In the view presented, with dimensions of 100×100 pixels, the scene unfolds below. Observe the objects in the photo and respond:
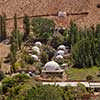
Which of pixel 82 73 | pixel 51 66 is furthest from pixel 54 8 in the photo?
pixel 82 73

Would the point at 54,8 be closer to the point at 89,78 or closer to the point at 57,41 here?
the point at 57,41

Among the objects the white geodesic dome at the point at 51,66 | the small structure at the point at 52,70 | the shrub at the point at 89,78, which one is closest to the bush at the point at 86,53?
the small structure at the point at 52,70

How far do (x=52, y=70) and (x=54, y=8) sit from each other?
84.0ft

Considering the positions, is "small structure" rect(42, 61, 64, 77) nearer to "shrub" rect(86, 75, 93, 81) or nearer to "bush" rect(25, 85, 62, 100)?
"shrub" rect(86, 75, 93, 81)

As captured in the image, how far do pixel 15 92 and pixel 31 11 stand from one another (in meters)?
33.5

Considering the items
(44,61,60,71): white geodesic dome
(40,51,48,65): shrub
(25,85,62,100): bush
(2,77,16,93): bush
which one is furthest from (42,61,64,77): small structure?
(25,85,62,100): bush

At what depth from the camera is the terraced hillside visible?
54.7 metres

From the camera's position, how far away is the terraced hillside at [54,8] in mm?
54675

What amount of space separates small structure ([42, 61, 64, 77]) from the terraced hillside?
19862 mm

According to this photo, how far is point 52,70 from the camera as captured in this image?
34094mm

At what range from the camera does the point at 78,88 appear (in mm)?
27078

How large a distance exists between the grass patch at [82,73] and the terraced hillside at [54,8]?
752 inches

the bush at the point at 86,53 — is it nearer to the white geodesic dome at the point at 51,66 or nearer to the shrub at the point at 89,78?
the white geodesic dome at the point at 51,66

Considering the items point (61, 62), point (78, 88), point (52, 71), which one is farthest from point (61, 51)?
point (78, 88)
